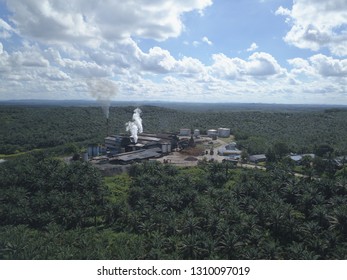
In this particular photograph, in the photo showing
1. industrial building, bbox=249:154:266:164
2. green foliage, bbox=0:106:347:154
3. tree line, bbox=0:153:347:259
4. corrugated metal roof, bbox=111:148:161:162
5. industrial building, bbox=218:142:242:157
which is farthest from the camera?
green foliage, bbox=0:106:347:154

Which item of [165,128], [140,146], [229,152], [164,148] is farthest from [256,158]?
[165,128]

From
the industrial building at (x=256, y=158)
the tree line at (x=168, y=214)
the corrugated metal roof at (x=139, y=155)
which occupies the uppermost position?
the corrugated metal roof at (x=139, y=155)

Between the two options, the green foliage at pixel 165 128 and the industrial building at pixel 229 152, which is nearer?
the industrial building at pixel 229 152

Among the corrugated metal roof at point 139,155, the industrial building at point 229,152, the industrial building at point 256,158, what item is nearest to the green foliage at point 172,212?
the industrial building at point 256,158

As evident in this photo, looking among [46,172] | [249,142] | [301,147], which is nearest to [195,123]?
[249,142]

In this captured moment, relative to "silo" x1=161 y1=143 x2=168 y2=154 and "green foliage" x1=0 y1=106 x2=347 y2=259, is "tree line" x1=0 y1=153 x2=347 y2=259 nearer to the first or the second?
"green foliage" x1=0 y1=106 x2=347 y2=259

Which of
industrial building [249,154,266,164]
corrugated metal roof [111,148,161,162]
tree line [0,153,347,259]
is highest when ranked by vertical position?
corrugated metal roof [111,148,161,162]

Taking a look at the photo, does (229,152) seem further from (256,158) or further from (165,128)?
(165,128)

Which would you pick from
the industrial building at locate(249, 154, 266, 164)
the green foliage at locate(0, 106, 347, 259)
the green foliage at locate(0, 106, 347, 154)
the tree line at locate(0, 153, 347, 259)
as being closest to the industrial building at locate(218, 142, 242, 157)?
the green foliage at locate(0, 106, 347, 154)

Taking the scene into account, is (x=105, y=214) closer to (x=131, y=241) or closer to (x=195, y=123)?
(x=131, y=241)

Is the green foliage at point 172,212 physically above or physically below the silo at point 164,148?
below

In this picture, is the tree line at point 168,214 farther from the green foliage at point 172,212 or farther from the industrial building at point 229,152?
the industrial building at point 229,152
